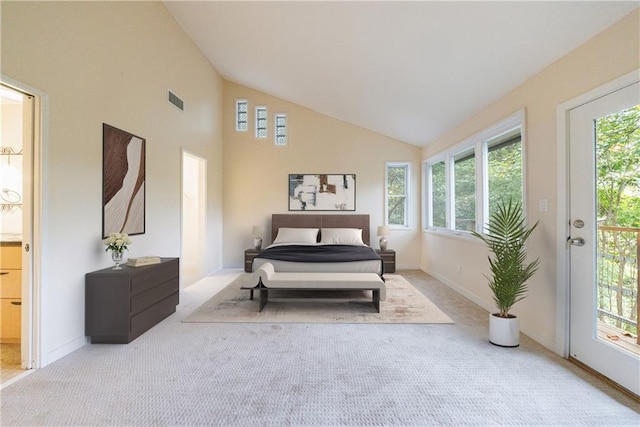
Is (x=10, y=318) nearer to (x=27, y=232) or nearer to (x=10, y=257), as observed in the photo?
(x=10, y=257)

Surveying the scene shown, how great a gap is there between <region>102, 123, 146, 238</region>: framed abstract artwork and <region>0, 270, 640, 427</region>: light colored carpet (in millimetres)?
1209

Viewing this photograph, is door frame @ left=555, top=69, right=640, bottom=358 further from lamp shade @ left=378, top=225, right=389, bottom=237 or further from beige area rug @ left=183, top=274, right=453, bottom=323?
lamp shade @ left=378, top=225, right=389, bottom=237

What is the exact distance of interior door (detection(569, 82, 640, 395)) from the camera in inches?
81.4

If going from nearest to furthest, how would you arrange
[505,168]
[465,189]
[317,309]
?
[505,168] < [317,309] < [465,189]

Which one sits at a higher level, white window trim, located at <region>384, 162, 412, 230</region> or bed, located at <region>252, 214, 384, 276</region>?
white window trim, located at <region>384, 162, 412, 230</region>

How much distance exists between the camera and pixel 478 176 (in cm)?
414

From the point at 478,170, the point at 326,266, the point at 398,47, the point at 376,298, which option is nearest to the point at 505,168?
the point at 478,170

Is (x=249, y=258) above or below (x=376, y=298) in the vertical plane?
above

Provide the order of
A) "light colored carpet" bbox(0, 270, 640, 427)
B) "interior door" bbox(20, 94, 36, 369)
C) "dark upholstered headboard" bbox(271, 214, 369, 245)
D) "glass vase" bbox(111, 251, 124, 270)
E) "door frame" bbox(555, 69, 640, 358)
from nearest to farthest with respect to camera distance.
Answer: "light colored carpet" bbox(0, 270, 640, 427) → "interior door" bbox(20, 94, 36, 369) → "door frame" bbox(555, 69, 640, 358) → "glass vase" bbox(111, 251, 124, 270) → "dark upholstered headboard" bbox(271, 214, 369, 245)

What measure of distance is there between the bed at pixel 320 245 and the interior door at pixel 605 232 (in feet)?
7.68

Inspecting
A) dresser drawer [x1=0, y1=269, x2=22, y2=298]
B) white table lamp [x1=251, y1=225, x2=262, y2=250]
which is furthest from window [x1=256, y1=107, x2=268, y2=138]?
dresser drawer [x1=0, y1=269, x2=22, y2=298]

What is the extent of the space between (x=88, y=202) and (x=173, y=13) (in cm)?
305

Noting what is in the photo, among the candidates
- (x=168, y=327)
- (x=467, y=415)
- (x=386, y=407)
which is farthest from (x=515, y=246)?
(x=168, y=327)

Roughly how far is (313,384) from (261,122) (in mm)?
5537
